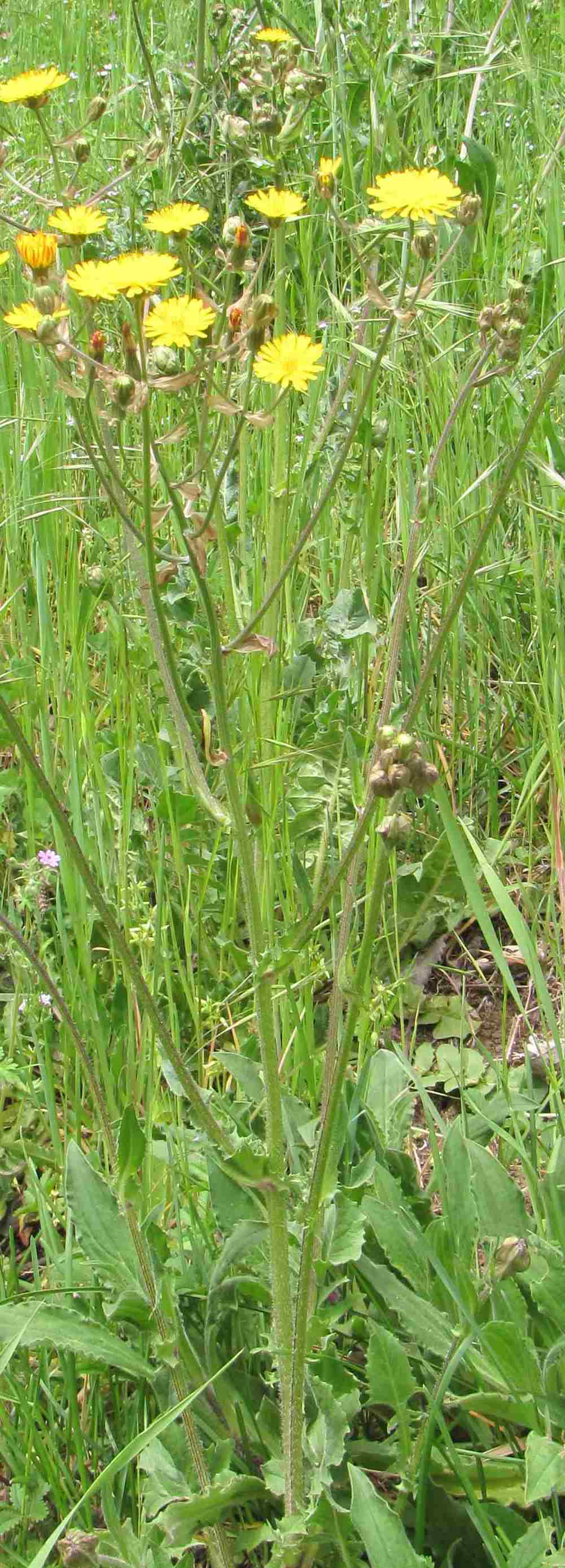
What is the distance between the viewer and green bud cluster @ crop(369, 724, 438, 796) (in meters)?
0.97

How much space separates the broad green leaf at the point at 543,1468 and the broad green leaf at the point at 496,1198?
240 millimetres

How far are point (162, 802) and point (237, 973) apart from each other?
11.2 inches

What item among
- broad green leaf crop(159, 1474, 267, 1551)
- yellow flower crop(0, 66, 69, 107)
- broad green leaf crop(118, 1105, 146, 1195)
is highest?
yellow flower crop(0, 66, 69, 107)

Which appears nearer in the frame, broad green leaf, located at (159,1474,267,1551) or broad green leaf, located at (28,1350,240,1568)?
broad green leaf, located at (28,1350,240,1568)

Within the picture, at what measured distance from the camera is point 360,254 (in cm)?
120

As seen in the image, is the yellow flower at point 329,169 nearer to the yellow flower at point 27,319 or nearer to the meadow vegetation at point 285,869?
the meadow vegetation at point 285,869

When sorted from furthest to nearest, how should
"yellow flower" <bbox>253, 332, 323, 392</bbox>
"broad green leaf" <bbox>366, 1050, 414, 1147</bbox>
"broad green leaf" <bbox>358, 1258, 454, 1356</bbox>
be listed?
"broad green leaf" <bbox>366, 1050, 414, 1147</bbox>
"broad green leaf" <bbox>358, 1258, 454, 1356</bbox>
"yellow flower" <bbox>253, 332, 323, 392</bbox>

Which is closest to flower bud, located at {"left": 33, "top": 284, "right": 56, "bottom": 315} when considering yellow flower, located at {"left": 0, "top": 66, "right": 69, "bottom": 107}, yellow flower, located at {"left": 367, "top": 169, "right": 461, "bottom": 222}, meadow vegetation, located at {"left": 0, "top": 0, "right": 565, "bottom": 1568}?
meadow vegetation, located at {"left": 0, "top": 0, "right": 565, "bottom": 1568}

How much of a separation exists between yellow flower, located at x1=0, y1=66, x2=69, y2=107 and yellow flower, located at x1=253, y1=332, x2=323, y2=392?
49 cm

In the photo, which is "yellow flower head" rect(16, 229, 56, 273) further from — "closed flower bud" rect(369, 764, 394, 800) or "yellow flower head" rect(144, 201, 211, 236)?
"closed flower bud" rect(369, 764, 394, 800)

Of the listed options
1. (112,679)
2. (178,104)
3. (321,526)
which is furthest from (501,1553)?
(178,104)

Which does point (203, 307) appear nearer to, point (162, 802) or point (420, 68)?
point (162, 802)

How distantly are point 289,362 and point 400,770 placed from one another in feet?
1.52

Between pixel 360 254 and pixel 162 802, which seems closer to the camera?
pixel 360 254
